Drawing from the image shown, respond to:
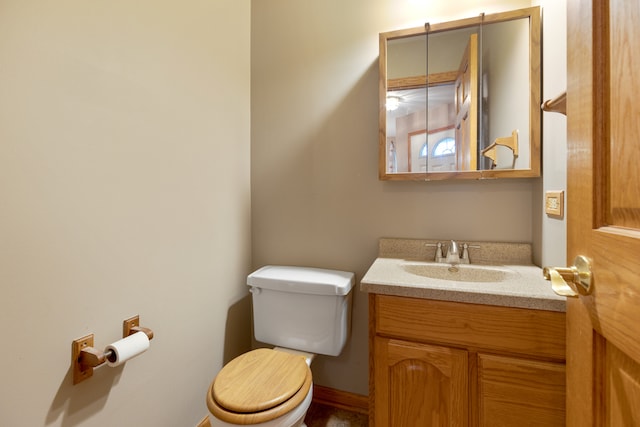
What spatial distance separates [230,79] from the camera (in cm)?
156

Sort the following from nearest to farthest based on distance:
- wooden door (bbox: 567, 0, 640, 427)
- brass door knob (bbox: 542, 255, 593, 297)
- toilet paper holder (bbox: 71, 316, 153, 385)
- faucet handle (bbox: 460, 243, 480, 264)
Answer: wooden door (bbox: 567, 0, 640, 427)
brass door knob (bbox: 542, 255, 593, 297)
toilet paper holder (bbox: 71, 316, 153, 385)
faucet handle (bbox: 460, 243, 480, 264)

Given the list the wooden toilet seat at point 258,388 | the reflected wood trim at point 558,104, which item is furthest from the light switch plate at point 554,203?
the wooden toilet seat at point 258,388

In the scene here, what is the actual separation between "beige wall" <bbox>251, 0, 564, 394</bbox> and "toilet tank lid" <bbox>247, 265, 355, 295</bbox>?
13 cm

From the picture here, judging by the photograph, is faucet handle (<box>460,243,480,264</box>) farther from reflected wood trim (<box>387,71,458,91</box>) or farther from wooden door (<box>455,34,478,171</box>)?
reflected wood trim (<box>387,71,458,91</box>)

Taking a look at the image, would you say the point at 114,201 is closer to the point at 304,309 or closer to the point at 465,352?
the point at 304,309

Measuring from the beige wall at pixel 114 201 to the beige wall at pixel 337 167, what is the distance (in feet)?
0.82

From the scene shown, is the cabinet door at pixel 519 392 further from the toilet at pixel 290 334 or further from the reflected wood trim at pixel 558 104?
the reflected wood trim at pixel 558 104

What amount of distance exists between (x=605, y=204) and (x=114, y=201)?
130cm

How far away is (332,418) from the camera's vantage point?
152cm

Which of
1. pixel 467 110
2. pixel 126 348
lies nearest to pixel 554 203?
pixel 467 110

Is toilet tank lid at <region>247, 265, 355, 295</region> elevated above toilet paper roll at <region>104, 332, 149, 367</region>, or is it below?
above

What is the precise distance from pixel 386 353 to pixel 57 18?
1.48 metres

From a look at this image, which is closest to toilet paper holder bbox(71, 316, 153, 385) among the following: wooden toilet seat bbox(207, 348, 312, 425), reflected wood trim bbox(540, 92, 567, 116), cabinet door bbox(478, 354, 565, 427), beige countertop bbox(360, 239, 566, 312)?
wooden toilet seat bbox(207, 348, 312, 425)

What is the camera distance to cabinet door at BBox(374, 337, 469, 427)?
38.6 inches
